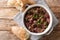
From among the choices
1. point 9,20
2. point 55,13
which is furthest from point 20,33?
point 55,13

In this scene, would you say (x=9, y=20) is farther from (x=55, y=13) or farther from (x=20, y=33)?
(x=55, y=13)

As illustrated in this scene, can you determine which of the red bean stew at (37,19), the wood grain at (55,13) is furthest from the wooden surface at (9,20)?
the red bean stew at (37,19)

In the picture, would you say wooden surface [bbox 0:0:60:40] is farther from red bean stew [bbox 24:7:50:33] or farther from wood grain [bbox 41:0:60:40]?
red bean stew [bbox 24:7:50:33]

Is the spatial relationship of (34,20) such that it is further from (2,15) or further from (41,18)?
(2,15)

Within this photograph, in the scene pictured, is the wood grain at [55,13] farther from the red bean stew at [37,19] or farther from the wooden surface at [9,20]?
the red bean stew at [37,19]

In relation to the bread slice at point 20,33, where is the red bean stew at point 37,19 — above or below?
above

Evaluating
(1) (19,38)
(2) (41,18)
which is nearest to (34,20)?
(2) (41,18)
